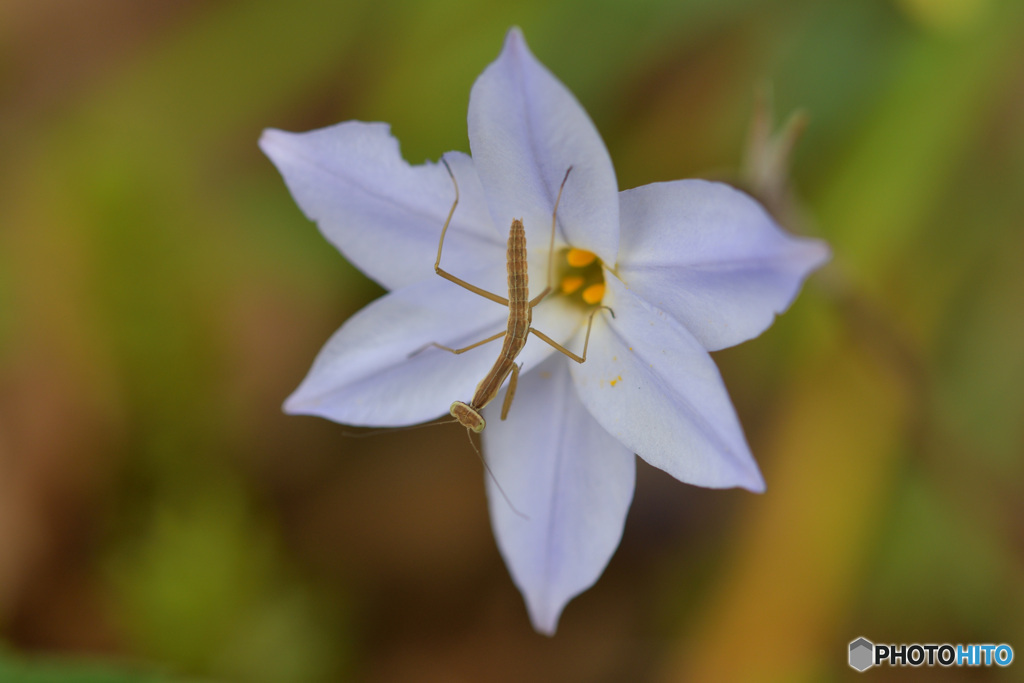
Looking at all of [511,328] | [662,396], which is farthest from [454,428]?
[662,396]

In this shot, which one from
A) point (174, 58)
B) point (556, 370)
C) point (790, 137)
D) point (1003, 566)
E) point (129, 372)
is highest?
point (174, 58)

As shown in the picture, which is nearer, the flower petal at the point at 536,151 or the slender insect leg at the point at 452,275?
the flower petal at the point at 536,151

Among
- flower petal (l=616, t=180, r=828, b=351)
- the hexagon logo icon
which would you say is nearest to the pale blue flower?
flower petal (l=616, t=180, r=828, b=351)

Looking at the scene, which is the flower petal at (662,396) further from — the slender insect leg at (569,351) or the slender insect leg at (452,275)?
the slender insect leg at (452,275)

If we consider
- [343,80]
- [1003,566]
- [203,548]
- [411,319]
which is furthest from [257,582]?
[1003,566]

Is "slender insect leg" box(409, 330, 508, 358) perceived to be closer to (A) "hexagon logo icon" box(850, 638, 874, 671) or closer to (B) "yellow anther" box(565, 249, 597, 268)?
(B) "yellow anther" box(565, 249, 597, 268)

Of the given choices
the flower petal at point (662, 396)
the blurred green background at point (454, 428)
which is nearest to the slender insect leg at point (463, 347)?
the flower petal at point (662, 396)

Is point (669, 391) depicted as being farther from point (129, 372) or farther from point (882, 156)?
point (129, 372)
